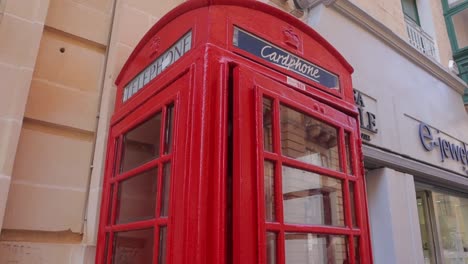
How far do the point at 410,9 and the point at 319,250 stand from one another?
20.6ft

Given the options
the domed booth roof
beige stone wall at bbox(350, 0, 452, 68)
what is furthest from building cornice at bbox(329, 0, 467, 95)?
the domed booth roof

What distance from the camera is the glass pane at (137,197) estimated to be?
1638 mm

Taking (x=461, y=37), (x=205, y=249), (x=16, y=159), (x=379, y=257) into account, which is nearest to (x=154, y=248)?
(x=205, y=249)

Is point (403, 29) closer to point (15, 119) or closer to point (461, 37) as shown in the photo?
point (461, 37)

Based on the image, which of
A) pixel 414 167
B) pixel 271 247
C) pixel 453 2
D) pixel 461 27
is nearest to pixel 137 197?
pixel 271 247

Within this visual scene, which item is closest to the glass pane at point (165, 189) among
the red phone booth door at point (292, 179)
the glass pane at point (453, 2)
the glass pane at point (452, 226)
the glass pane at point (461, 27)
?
the red phone booth door at point (292, 179)

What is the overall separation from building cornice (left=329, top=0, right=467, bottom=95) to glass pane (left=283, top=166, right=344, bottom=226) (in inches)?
105

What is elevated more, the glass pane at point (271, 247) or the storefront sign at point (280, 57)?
the storefront sign at point (280, 57)

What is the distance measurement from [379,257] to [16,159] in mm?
3333

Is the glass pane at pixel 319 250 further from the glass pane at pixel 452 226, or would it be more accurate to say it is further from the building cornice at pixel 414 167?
the glass pane at pixel 452 226

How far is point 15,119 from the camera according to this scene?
71.5 inches

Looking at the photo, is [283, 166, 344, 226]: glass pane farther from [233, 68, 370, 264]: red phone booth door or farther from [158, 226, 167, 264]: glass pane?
[158, 226, 167, 264]: glass pane

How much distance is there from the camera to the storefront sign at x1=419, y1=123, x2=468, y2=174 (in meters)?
4.80

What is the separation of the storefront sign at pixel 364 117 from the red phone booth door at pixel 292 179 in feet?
6.30
